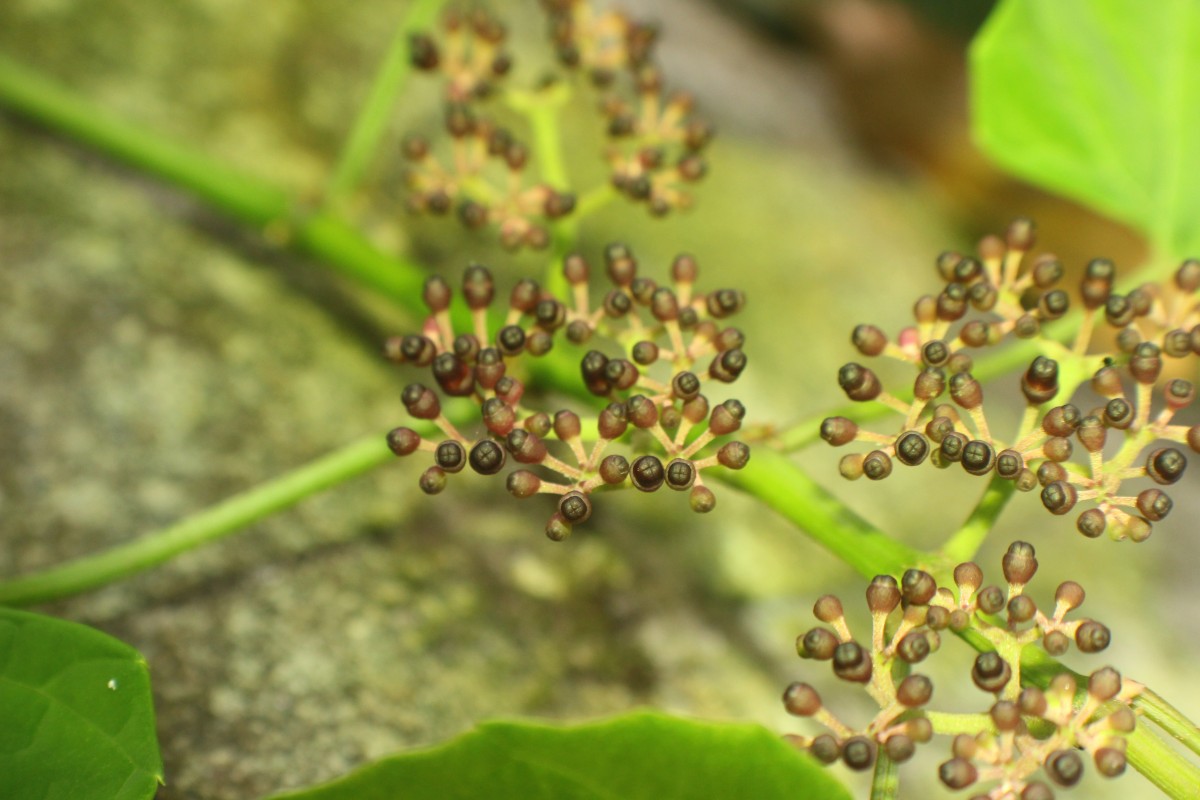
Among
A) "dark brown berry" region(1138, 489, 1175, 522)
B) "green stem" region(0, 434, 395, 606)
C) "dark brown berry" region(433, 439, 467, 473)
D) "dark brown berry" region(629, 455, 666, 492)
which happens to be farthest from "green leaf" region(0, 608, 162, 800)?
"dark brown berry" region(1138, 489, 1175, 522)

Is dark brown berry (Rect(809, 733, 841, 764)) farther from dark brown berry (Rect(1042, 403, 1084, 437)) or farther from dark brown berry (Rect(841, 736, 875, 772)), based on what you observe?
dark brown berry (Rect(1042, 403, 1084, 437))

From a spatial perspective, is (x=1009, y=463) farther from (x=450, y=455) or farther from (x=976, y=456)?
(x=450, y=455)

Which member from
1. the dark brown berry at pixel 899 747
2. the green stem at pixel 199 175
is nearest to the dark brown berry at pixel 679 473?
the dark brown berry at pixel 899 747

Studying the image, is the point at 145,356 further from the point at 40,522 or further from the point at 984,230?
the point at 984,230

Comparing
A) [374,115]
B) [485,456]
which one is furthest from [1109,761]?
[374,115]

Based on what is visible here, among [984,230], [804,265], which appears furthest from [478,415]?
[984,230]
